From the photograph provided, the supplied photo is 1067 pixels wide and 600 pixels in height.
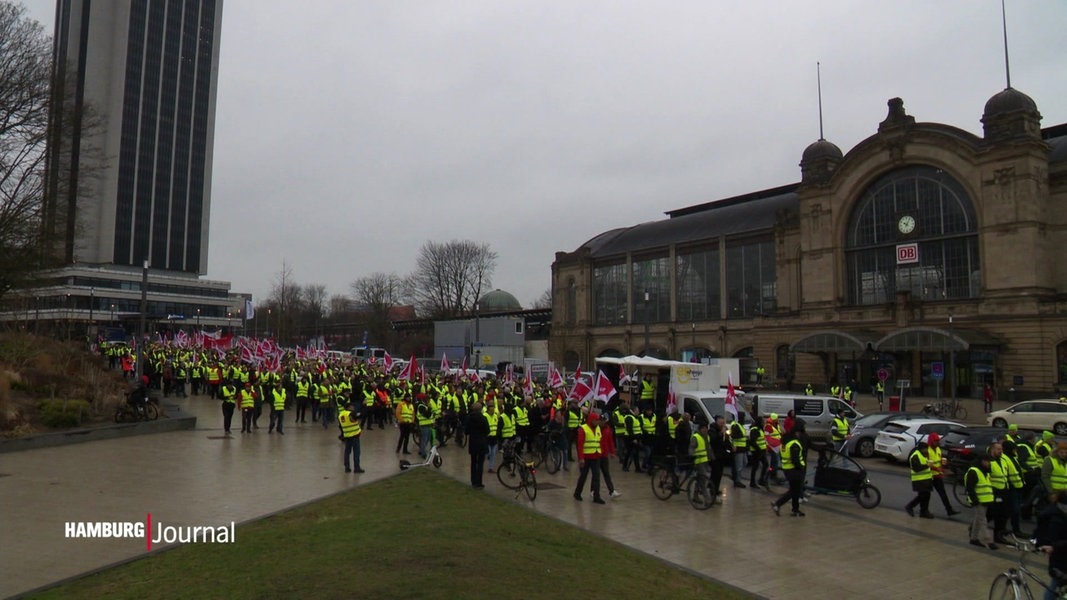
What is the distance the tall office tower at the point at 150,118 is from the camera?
12606 centimetres

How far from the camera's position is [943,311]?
46.1 m

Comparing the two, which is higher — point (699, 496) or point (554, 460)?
point (554, 460)

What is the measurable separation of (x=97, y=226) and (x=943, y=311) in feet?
432

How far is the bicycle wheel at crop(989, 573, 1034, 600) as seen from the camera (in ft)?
23.3

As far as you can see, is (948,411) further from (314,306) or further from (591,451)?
(314,306)

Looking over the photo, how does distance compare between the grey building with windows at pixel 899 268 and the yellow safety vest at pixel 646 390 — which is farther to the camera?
the grey building with windows at pixel 899 268

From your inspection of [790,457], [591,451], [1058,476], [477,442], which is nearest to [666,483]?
[591,451]

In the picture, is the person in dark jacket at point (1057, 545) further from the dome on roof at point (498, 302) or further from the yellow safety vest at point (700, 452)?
the dome on roof at point (498, 302)

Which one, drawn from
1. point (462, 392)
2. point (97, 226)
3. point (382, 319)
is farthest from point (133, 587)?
point (97, 226)

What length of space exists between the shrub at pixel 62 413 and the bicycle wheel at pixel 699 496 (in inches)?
687

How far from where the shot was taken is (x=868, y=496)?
14883 millimetres
